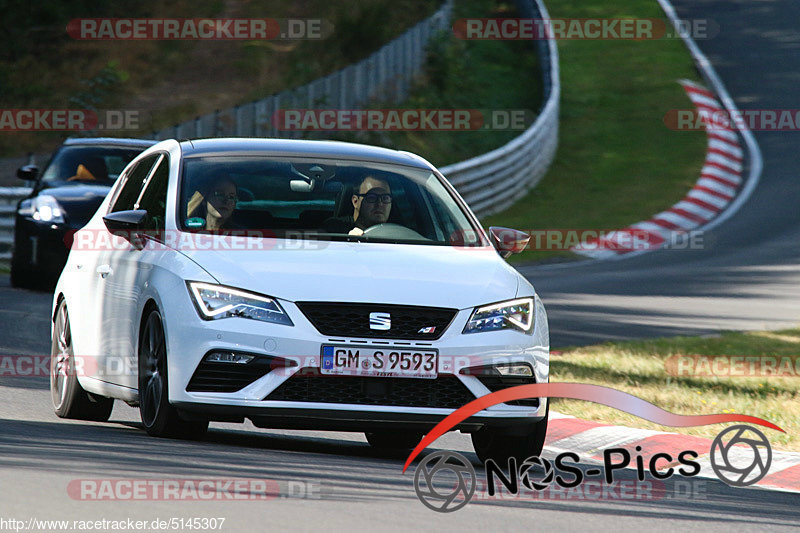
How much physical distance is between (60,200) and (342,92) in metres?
13.5

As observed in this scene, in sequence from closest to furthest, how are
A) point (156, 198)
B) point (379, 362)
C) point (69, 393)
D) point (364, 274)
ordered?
point (379, 362) → point (364, 274) → point (156, 198) → point (69, 393)

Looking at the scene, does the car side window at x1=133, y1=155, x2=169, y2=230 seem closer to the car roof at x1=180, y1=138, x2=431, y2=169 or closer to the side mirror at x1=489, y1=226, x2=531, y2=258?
the car roof at x1=180, y1=138, x2=431, y2=169

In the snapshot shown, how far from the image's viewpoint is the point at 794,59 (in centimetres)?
3641

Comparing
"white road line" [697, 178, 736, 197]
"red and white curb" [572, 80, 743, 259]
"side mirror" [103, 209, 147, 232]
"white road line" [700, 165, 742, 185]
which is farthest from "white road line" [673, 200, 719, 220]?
→ "side mirror" [103, 209, 147, 232]

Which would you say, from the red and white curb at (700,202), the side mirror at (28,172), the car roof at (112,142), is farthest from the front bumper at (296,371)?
the red and white curb at (700,202)

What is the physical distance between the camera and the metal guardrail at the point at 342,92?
2498 centimetres

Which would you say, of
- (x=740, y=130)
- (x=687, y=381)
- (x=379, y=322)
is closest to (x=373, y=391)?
(x=379, y=322)

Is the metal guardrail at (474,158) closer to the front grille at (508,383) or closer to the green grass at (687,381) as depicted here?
the green grass at (687,381)

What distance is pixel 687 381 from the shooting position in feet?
35.8

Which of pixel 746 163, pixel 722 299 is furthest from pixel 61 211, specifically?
pixel 746 163

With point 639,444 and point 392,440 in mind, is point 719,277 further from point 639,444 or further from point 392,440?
point 392,440

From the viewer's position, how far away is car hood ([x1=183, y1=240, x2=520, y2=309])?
22.8 ft

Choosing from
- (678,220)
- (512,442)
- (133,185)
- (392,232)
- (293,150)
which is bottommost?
(512,442)

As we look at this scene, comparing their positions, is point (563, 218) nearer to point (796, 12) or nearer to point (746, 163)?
point (746, 163)
